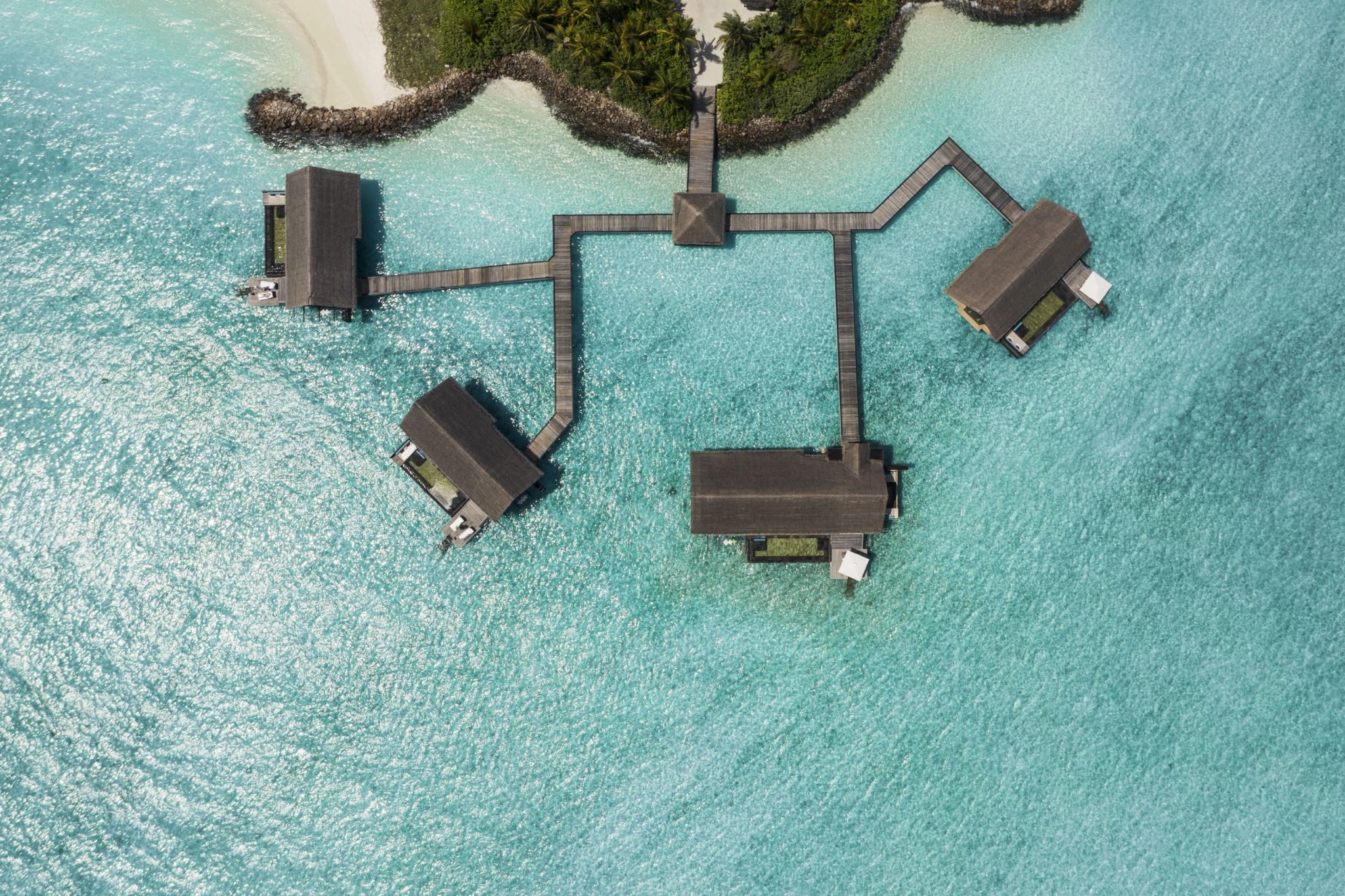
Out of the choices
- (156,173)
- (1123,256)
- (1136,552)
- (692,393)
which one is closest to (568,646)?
(692,393)

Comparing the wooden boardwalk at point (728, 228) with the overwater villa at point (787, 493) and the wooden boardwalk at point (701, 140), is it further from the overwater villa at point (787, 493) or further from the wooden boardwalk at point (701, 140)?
the overwater villa at point (787, 493)

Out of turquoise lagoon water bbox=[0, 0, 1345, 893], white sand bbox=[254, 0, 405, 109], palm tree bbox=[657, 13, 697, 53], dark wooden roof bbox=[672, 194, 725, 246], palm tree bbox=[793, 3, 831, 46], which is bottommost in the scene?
turquoise lagoon water bbox=[0, 0, 1345, 893]

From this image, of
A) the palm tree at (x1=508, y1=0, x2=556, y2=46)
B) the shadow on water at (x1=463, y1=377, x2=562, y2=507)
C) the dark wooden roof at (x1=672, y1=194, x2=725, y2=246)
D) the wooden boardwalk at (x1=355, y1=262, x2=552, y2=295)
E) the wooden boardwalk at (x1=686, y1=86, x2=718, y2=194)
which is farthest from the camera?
the shadow on water at (x1=463, y1=377, x2=562, y2=507)

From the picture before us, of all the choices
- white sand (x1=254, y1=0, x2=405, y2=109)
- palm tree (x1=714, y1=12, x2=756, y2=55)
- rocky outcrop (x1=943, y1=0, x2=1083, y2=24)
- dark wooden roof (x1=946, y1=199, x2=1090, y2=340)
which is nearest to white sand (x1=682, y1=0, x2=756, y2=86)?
palm tree (x1=714, y1=12, x2=756, y2=55)

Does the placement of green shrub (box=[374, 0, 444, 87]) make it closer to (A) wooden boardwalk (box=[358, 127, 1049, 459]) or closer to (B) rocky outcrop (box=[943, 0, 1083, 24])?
(A) wooden boardwalk (box=[358, 127, 1049, 459])

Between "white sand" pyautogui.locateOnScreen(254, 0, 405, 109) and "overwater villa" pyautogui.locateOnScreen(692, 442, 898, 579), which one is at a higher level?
"white sand" pyautogui.locateOnScreen(254, 0, 405, 109)

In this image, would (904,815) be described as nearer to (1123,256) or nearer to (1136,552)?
(1136,552)

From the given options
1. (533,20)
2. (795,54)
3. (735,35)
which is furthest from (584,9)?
(795,54)

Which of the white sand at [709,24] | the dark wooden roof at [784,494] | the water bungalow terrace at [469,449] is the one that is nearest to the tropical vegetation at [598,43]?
the white sand at [709,24]
